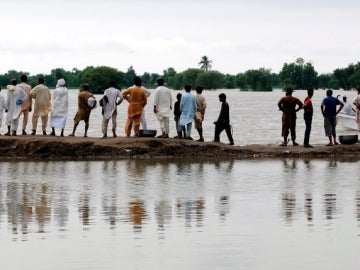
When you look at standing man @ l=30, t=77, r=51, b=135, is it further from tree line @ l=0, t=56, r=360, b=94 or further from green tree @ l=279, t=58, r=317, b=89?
green tree @ l=279, t=58, r=317, b=89

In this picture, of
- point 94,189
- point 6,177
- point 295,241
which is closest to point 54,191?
point 94,189

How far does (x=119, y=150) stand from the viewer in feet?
85.7

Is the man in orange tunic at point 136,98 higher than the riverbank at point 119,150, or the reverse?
the man in orange tunic at point 136,98

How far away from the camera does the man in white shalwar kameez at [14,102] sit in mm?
27234

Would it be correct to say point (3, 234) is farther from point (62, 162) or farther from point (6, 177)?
point (62, 162)

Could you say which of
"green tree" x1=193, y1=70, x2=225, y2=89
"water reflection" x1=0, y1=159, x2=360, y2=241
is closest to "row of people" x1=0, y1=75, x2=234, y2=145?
"water reflection" x1=0, y1=159, x2=360, y2=241

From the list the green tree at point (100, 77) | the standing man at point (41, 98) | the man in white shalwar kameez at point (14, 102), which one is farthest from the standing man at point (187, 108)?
the green tree at point (100, 77)

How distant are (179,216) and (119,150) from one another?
10550 millimetres

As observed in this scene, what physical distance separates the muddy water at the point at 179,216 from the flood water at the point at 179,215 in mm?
15

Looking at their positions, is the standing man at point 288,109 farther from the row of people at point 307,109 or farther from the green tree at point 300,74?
the green tree at point 300,74

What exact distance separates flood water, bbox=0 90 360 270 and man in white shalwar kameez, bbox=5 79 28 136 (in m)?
2.77

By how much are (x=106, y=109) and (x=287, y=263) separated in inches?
639

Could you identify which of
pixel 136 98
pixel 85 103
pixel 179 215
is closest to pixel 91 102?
pixel 85 103

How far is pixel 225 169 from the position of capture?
2353 cm
